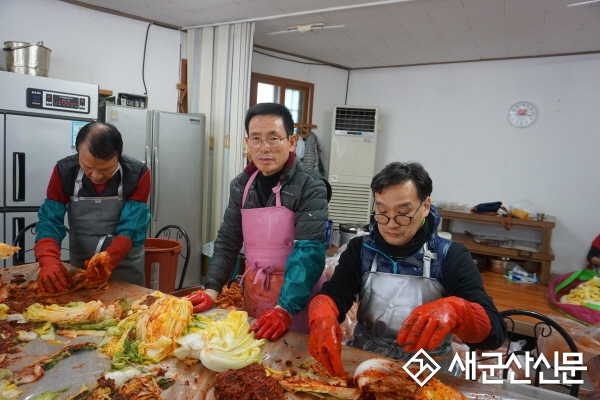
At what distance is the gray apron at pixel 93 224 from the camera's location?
8.20 ft

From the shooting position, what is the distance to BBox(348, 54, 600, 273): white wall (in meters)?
5.44

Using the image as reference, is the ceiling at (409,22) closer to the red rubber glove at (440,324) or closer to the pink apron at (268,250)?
the pink apron at (268,250)

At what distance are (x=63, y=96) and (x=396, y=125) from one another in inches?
200

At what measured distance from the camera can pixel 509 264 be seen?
17.4 feet

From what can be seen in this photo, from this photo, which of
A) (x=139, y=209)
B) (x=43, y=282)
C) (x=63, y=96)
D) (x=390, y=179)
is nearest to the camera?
(x=390, y=179)

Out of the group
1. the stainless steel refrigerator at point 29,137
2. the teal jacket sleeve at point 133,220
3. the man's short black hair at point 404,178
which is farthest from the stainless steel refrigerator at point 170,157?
the man's short black hair at point 404,178

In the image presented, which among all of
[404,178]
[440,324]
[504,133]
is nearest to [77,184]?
[404,178]

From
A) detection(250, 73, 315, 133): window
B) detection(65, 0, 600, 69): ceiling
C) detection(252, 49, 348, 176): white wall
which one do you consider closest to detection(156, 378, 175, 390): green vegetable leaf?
detection(65, 0, 600, 69): ceiling

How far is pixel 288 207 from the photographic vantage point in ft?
6.97

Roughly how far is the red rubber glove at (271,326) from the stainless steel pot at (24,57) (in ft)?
12.4

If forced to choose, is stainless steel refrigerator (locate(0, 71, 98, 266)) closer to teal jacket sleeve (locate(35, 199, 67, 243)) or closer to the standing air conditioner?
teal jacket sleeve (locate(35, 199, 67, 243))

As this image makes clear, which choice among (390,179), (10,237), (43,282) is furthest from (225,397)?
(10,237)

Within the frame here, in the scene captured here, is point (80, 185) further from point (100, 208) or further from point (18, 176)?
point (18, 176)

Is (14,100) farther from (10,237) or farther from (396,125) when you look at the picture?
(396,125)
